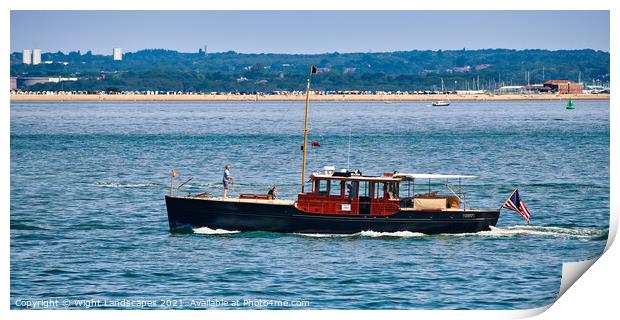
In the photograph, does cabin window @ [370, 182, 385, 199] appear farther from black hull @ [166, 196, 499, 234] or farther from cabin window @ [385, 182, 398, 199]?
black hull @ [166, 196, 499, 234]

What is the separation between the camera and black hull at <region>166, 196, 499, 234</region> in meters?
46.8

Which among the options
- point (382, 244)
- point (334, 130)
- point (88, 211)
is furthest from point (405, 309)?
point (334, 130)

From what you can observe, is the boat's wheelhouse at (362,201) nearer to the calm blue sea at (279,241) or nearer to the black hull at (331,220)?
the black hull at (331,220)

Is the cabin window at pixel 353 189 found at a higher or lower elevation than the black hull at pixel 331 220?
higher

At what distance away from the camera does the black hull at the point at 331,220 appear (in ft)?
153

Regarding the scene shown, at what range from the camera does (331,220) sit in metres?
46.8

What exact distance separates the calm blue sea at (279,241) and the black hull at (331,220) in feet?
1.19

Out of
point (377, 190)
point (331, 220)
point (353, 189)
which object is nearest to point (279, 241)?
point (331, 220)

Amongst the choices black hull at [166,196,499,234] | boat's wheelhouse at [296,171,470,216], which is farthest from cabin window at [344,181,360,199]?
black hull at [166,196,499,234]

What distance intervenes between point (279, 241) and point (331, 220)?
7.45 feet

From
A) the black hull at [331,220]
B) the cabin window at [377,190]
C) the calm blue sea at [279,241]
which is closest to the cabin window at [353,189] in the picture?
the cabin window at [377,190]

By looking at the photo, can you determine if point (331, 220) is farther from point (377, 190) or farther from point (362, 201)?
point (377, 190)

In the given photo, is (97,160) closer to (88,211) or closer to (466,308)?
(88,211)

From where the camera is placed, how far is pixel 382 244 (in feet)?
150
